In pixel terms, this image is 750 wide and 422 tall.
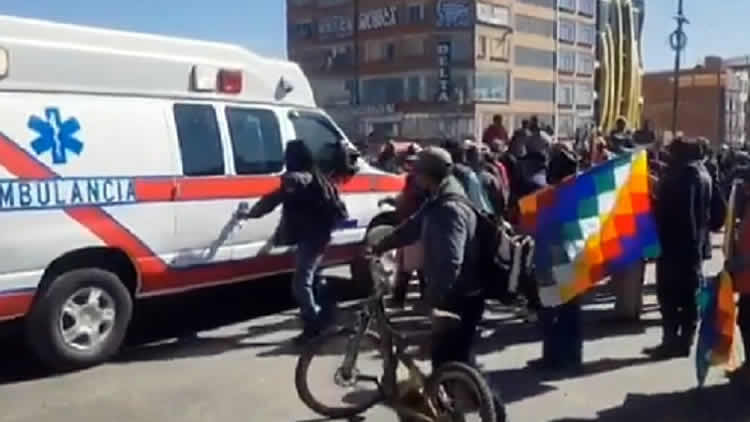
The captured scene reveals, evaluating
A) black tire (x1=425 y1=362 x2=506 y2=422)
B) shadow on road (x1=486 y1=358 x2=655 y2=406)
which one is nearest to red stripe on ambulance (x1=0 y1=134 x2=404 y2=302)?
shadow on road (x1=486 y1=358 x2=655 y2=406)

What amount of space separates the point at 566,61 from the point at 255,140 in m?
87.5

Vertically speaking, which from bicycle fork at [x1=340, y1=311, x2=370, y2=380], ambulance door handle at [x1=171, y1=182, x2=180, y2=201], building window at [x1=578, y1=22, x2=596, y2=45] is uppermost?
building window at [x1=578, y1=22, x2=596, y2=45]

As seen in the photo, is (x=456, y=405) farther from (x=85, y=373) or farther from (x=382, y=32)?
(x=382, y=32)

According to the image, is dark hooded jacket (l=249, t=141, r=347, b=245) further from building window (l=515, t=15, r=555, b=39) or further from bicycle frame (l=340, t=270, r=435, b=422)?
building window (l=515, t=15, r=555, b=39)

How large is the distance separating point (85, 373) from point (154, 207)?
1.32 meters

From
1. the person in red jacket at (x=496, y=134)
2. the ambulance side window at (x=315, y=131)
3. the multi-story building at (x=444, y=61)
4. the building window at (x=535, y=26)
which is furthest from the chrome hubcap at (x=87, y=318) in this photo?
the building window at (x=535, y=26)

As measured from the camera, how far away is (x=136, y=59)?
22.4ft

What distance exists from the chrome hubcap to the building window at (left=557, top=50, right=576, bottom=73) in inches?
3422

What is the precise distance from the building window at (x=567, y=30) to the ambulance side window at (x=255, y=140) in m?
86.6

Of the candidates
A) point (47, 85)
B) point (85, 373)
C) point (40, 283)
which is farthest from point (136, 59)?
point (85, 373)

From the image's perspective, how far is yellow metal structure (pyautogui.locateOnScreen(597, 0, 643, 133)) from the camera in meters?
96.4

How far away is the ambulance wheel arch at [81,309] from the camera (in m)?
6.16

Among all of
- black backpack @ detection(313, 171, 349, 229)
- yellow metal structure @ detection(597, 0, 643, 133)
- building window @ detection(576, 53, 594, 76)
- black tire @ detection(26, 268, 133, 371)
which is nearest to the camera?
black tire @ detection(26, 268, 133, 371)

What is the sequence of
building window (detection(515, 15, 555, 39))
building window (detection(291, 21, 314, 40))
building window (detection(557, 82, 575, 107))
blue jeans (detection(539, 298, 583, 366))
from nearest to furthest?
1. blue jeans (detection(539, 298, 583, 366))
2. building window (detection(515, 15, 555, 39))
3. building window (detection(291, 21, 314, 40))
4. building window (detection(557, 82, 575, 107))
